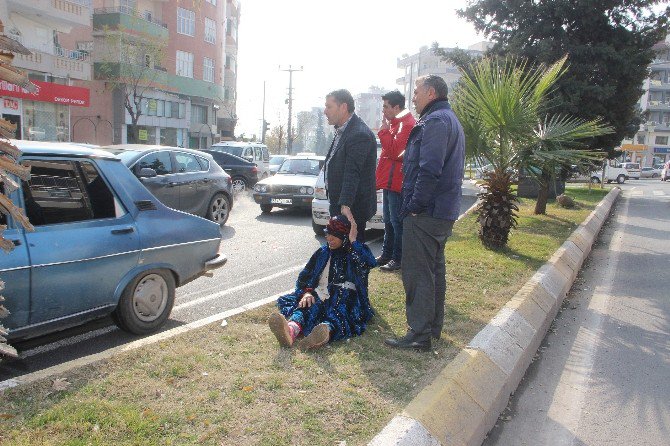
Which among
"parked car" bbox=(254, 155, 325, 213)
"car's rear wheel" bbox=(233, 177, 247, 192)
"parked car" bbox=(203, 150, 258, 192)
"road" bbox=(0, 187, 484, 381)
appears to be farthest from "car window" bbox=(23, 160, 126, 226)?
"parked car" bbox=(203, 150, 258, 192)

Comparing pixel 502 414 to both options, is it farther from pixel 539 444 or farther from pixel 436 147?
pixel 436 147

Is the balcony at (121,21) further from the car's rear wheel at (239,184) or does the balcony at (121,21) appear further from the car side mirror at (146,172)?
the car side mirror at (146,172)

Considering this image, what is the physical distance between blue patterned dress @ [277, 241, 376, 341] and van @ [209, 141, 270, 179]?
18.3 metres

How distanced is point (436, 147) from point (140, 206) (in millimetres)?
2520

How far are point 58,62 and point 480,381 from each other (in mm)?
29293

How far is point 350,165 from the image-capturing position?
5148 millimetres

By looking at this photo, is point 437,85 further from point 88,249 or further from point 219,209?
point 219,209

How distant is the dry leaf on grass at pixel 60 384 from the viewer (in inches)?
133

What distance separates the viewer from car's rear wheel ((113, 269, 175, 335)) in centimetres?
467

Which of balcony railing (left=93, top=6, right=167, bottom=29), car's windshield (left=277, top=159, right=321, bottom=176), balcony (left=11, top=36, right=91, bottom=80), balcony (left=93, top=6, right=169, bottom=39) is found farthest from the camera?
balcony railing (left=93, top=6, right=167, bottom=29)

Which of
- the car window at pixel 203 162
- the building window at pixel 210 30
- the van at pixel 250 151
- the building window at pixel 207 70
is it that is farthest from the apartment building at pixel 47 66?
the car window at pixel 203 162

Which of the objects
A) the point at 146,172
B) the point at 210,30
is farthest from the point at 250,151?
the point at 210,30

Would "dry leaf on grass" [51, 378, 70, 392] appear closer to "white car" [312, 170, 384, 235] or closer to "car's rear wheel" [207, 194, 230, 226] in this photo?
"white car" [312, 170, 384, 235]

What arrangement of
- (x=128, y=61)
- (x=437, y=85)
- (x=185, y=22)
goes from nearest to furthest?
1. (x=437, y=85)
2. (x=128, y=61)
3. (x=185, y=22)
